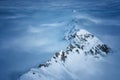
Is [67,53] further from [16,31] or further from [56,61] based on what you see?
[16,31]

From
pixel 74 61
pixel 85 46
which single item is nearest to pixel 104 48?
pixel 85 46

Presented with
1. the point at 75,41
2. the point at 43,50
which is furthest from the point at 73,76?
the point at 43,50

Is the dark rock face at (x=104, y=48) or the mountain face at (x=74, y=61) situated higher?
the dark rock face at (x=104, y=48)

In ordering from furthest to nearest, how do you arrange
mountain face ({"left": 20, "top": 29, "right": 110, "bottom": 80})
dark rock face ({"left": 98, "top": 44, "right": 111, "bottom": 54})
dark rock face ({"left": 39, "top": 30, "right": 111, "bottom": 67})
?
dark rock face ({"left": 98, "top": 44, "right": 111, "bottom": 54}), dark rock face ({"left": 39, "top": 30, "right": 111, "bottom": 67}), mountain face ({"left": 20, "top": 29, "right": 110, "bottom": 80})

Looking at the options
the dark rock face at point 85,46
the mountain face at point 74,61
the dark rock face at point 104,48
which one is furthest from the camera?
the dark rock face at point 104,48

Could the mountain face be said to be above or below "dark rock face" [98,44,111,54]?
below

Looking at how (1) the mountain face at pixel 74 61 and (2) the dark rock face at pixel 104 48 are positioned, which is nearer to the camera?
(1) the mountain face at pixel 74 61

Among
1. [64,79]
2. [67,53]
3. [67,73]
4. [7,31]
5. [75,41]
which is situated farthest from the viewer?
[7,31]

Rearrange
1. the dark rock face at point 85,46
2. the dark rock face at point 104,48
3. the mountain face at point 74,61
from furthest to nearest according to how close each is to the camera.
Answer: the dark rock face at point 104,48
the dark rock face at point 85,46
the mountain face at point 74,61
